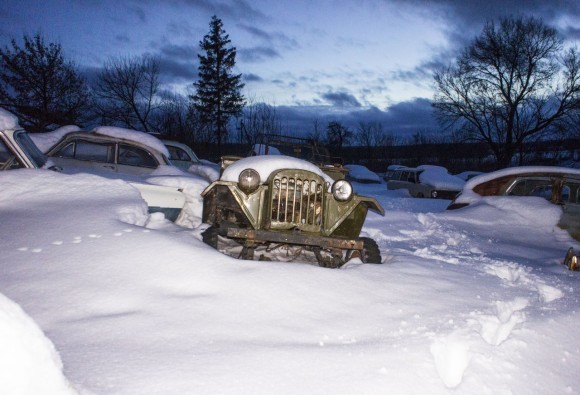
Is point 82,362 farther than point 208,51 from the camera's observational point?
No

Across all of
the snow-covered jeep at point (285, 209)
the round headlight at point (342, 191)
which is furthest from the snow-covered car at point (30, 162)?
the round headlight at point (342, 191)

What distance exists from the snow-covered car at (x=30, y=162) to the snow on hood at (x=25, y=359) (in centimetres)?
324

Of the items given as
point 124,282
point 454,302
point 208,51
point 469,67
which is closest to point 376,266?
point 454,302

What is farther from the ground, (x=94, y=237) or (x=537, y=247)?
(x=94, y=237)

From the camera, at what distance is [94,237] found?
3.11 m

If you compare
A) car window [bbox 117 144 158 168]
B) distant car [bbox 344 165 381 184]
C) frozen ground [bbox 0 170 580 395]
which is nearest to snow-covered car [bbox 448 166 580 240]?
frozen ground [bbox 0 170 580 395]

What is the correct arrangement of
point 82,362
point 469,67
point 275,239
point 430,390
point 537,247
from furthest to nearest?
point 469,67
point 537,247
point 275,239
point 430,390
point 82,362

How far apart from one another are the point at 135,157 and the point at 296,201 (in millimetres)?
4653

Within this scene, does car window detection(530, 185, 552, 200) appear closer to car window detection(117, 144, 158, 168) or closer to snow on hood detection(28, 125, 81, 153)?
car window detection(117, 144, 158, 168)

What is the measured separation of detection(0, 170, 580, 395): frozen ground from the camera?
179 cm

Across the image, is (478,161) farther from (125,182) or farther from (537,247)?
(125,182)

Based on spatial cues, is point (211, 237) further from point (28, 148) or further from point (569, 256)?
point (569, 256)

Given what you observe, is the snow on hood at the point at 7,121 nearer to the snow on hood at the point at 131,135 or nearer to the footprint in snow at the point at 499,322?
the snow on hood at the point at 131,135

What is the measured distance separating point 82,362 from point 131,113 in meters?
26.6
